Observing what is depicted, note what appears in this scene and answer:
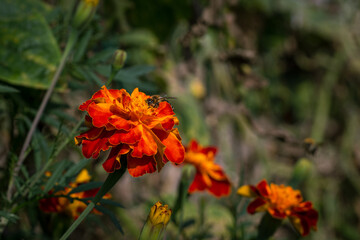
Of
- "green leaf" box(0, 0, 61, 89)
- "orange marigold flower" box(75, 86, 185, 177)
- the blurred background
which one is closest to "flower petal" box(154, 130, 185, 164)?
"orange marigold flower" box(75, 86, 185, 177)

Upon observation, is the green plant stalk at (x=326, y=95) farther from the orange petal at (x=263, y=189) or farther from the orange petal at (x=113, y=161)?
the orange petal at (x=113, y=161)

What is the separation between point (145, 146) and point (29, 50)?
18.8 inches

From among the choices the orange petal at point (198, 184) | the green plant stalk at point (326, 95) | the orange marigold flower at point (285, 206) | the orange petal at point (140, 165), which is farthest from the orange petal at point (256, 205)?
the green plant stalk at point (326, 95)

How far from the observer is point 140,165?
1.39ft

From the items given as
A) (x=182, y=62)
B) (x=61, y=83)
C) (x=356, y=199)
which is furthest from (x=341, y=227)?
(x=61, y=83)

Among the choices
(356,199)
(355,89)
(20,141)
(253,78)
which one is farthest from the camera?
(355,89)

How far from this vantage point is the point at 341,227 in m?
1.77

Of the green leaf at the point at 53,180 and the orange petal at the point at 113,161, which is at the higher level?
the orange petal at the point at 113,161

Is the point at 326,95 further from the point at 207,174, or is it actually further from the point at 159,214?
the point at 159,214

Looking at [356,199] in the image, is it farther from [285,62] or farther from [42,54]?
[42,54]

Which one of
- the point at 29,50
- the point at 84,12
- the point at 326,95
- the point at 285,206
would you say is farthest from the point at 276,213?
the point at 326,95

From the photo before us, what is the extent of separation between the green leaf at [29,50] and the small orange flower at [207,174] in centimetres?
30

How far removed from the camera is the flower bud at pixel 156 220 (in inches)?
16.5

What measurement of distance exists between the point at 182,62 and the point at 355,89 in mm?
986
